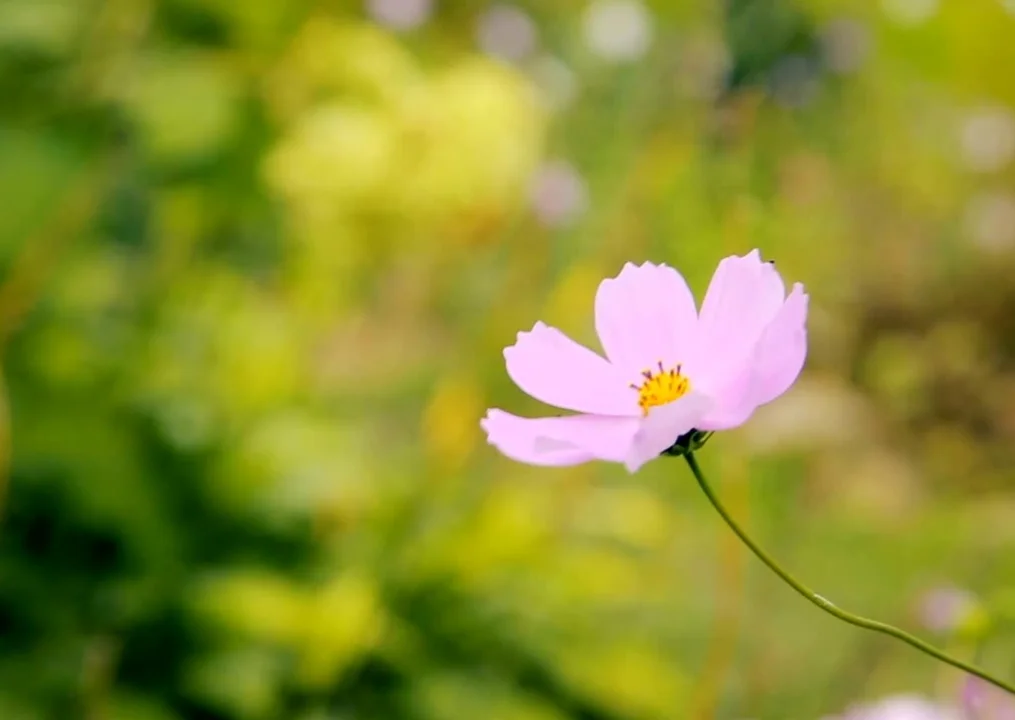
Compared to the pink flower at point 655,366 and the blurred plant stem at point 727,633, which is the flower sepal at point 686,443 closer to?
the pink flower at point 655,366

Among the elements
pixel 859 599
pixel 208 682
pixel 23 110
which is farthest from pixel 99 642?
pixel 859 599

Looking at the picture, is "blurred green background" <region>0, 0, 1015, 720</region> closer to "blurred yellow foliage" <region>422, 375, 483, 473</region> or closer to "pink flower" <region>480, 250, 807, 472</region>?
"blurred yellow foliage" <region>422, 375, 483, 473</region>

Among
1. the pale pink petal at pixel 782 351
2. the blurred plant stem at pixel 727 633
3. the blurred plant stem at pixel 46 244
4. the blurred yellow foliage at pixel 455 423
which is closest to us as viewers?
the pale pink petal at pixel 782 351

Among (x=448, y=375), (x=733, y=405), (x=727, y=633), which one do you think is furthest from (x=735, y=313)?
(x=448, y=375)

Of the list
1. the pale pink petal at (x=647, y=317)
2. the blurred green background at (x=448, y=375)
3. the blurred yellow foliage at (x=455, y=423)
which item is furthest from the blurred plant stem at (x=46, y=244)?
the pale pink petal at (x=647, y=317)

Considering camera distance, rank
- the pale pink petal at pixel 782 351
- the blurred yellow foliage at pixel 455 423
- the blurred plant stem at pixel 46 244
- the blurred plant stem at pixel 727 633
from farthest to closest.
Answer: the blurred yellow foliage at pixel 455 423
the blurred plant stem at pixel 46 244
the blurred plant stem at pixel 727 633
the pale pink petal at pixel 782 351

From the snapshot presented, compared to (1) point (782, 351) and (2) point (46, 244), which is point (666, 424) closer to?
(1) point (782, 351)

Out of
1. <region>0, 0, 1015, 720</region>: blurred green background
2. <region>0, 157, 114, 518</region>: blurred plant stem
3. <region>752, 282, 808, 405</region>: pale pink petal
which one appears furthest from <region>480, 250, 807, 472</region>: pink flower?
<region>0, 157, 114, 518</region>: blurred plant stem
